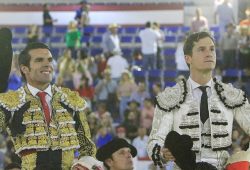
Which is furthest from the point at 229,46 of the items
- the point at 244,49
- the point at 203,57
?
the point at 203,57

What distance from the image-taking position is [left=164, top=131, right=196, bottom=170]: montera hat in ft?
14.3

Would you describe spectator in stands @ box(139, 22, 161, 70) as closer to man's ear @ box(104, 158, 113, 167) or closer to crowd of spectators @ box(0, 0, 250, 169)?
crowd of spectators @ box(0, 0, 250, 169)

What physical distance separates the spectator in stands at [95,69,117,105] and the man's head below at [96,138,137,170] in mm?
8039

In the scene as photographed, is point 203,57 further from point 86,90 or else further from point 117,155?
point 86,90

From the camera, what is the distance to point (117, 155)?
16.7 ft

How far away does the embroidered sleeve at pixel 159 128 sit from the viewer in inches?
186

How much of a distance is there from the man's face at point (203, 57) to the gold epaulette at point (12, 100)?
1.07 metres

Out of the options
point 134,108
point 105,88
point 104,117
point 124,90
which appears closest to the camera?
point 104,117

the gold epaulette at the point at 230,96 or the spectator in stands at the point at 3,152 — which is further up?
the gold epaulette at the point at 230,96

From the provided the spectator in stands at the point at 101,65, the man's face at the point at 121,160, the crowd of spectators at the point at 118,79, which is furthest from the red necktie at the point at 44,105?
the spectator in stands at the point at 101,65

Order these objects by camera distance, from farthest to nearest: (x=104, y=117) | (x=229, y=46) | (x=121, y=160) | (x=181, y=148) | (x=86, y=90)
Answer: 1. (x=229, y=46)
2. (x=86, y=90)
3. (x=104, y=117)
4. (x=121, y=160)
5. (x=181, y=148)

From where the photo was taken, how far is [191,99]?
4.84 m

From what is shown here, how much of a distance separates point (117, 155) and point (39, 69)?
2.41 ft

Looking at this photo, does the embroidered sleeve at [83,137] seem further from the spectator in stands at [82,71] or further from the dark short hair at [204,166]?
the spectator in stands at [82,71]
